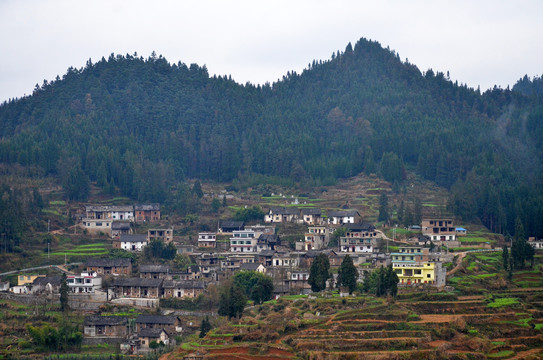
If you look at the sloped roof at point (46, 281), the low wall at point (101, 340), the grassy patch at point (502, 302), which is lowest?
the low wall at point (101, 340)

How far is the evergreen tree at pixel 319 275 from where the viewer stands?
56906 millimetres

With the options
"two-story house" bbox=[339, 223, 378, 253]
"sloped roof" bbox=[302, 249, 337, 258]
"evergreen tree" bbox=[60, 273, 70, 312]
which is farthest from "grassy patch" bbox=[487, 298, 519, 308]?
"evergreen tree" bbox=[60, 273, 70, 312]

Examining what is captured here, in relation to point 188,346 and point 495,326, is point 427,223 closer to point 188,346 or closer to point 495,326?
point 495,326

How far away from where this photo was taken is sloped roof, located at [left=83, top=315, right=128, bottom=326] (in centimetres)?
5547

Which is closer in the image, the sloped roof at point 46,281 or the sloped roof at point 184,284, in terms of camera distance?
the sloped roof at point 46,281

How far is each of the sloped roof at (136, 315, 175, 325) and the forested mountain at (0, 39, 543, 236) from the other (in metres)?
30.4

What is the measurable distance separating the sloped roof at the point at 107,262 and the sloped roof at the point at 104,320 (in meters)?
10.1

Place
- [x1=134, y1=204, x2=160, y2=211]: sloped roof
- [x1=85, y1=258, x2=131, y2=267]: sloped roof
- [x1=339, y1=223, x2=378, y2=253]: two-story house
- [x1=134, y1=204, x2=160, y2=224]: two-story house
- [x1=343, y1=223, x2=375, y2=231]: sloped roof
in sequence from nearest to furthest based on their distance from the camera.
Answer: [x1=85, y1=258, x2=131, y2=267]: sloped roof → [x1=339, y1=223, x2=378, y2=253]: two-story house → [x1=343, y1=223, x2=375, y2=231]: sloped roof → [x1=134, y1=204, x2=160, y2=224]: two-story house → [x1=134, y1=204, x2=160, y2=211]: sloped roof

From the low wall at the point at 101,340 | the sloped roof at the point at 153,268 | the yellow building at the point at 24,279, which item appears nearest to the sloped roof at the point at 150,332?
the low wall at the point at 101,340

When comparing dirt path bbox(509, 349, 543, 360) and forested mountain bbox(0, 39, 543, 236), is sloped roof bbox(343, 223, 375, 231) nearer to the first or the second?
forested mountain bbox(0, 39, 543, 236)

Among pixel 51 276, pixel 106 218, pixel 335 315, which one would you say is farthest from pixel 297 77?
pixel 335 315

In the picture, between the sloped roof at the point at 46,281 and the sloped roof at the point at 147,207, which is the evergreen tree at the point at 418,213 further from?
A: the sloped roof at the point at 46,281

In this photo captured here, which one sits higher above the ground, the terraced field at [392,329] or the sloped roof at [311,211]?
the sloped roof at [311,211]

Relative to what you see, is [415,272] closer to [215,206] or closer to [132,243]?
[132,243]
